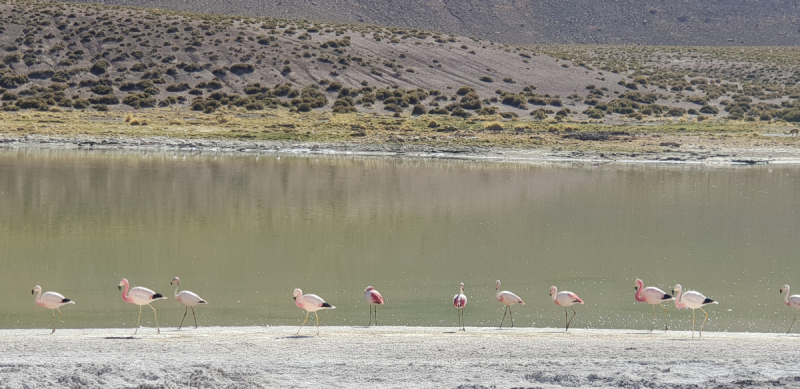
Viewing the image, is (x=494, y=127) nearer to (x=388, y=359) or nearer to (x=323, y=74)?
(x=323, y=74)

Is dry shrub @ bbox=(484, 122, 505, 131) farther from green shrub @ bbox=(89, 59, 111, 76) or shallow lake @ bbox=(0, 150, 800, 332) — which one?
green shrub @ bbox=(89, 59, 111, 76)

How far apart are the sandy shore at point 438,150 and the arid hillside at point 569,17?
204 ft

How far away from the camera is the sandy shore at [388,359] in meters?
8.00

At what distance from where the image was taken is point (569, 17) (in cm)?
10912

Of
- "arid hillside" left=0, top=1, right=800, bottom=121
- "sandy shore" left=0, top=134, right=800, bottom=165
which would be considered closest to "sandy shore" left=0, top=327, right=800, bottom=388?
"sandy shore" left=0, top=134, right=800, bottom=165

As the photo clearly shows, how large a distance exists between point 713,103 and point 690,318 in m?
51.2

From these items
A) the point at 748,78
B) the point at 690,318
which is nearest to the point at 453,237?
the point at 690,318

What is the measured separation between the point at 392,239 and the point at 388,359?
9639 millimetres

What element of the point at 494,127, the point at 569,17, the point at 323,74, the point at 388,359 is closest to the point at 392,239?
the point at 388,359

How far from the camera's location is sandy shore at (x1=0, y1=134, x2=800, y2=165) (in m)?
35.2

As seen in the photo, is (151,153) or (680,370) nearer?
(680,370)

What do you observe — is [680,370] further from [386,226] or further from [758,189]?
[758,189]

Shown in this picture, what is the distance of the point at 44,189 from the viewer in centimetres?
2502

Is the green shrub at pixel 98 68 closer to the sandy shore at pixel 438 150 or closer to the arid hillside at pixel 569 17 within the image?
the sandy shore at pixel 438 150
